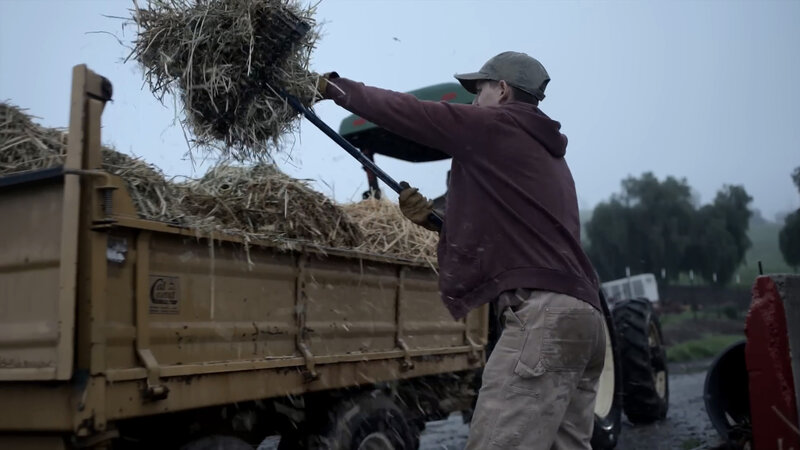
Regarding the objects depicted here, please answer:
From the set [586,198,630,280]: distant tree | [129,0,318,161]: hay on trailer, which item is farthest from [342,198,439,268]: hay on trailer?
[586,198,630,280]: distant tree

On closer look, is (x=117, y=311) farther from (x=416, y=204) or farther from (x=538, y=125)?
(x=538, y=125)

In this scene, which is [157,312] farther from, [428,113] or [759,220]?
[759,220]

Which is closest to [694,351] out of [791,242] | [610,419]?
[791,242]

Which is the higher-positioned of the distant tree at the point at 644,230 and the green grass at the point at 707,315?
the distant tree at the point at 644,230

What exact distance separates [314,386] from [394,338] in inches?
38.6

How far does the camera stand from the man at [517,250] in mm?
3182

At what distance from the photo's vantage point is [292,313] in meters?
4.49

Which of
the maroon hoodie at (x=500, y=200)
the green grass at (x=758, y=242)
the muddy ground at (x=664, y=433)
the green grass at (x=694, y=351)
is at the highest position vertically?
the green grass at (x=758, y=242)

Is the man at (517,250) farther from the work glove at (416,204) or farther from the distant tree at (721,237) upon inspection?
the distant tree at (721,237)

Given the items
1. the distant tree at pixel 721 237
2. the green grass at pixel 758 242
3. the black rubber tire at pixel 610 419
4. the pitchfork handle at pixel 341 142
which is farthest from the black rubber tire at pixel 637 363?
the distant tree at pixel 721 237

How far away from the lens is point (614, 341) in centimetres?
822

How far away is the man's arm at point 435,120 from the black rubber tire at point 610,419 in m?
4.39

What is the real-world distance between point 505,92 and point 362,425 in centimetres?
225

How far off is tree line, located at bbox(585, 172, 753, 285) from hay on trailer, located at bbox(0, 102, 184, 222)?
30.3 metres
